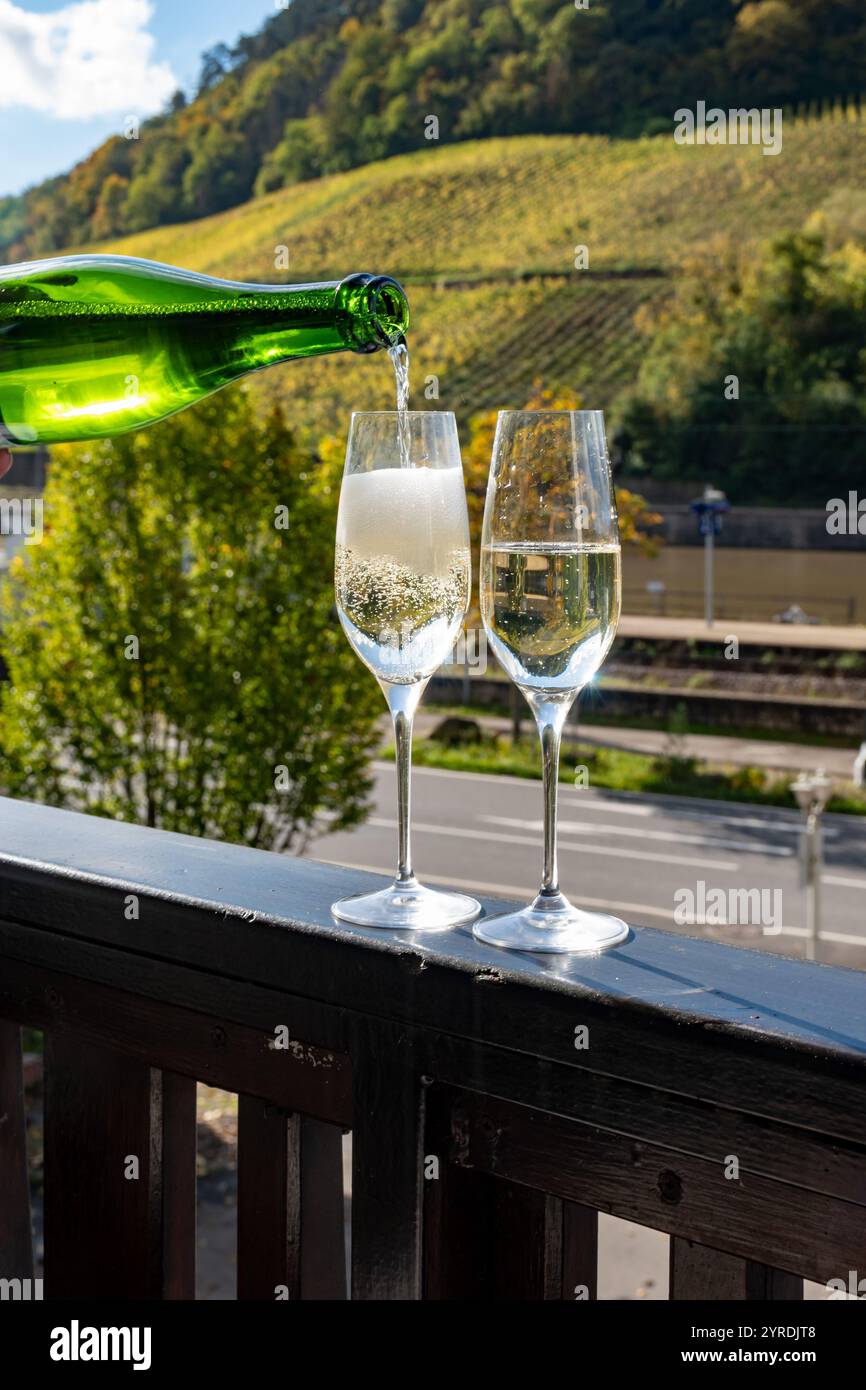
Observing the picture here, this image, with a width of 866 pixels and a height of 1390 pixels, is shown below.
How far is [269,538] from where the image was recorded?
32.9 feet

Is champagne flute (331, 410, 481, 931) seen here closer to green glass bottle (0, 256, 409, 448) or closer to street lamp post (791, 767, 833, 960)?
green glass bottle (0, 256, 409, 448)

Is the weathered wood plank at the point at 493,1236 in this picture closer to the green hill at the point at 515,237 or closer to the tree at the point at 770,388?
the green hill at the point at 515,237

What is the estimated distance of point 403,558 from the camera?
0.79 meters

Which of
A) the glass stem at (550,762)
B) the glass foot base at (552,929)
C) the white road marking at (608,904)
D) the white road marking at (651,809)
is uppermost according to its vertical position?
the glass stem at (550,762)

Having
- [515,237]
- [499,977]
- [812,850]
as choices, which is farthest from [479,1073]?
[515,237]

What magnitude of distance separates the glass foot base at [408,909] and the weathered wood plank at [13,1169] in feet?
1.12

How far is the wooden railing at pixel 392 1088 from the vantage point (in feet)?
2.05

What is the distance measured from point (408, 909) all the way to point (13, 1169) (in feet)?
1.46

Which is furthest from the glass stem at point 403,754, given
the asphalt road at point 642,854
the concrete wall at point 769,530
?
the concrete wall at point 769,530

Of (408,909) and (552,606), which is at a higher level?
(552,606)

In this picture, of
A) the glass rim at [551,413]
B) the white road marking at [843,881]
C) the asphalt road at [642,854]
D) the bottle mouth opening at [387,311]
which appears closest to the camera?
the glass rim at [551,413]

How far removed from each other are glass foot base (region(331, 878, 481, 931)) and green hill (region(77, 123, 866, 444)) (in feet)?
125

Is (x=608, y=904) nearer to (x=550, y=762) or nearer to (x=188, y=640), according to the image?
(x=188, y=640)
